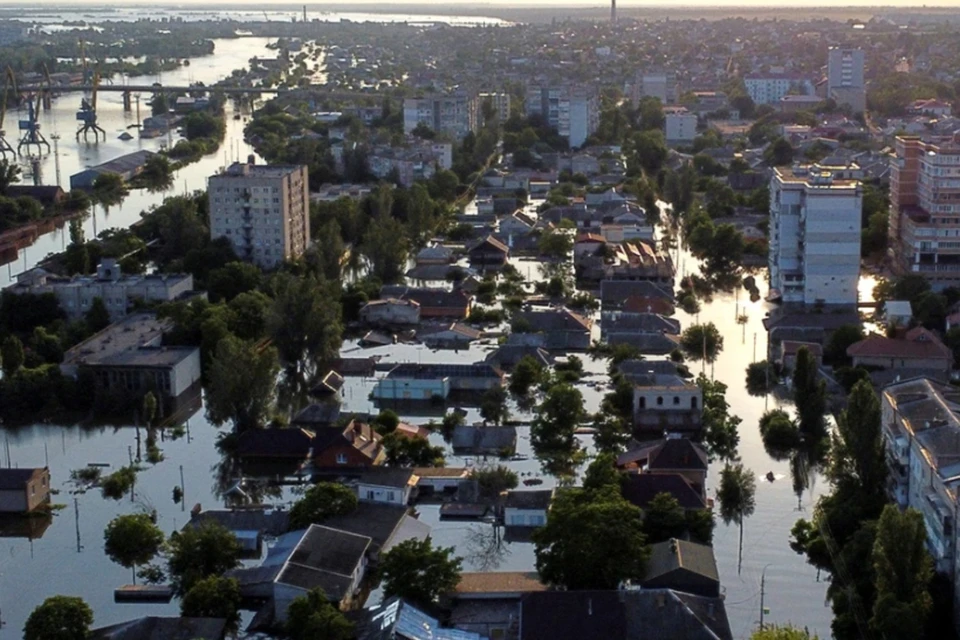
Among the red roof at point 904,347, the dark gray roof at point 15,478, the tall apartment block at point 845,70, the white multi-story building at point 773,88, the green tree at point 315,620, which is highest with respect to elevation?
the tall apartment block at point 845,70

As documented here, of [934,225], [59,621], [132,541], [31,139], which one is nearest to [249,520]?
[132,541]

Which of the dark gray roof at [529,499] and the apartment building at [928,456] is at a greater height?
the apartment building at [928,456]

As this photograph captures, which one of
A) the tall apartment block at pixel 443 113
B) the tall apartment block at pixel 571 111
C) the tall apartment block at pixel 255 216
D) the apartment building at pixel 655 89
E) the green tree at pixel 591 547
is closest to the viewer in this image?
the green tree at pixel 591 547

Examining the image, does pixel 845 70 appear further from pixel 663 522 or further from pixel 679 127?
pixel 663 522

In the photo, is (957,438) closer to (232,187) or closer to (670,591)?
(670,591)

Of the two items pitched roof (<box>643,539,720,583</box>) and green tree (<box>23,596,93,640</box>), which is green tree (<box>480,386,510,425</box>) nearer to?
pitched roof (<box>643,539,720,583</box>)

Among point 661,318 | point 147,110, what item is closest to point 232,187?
point 661,318

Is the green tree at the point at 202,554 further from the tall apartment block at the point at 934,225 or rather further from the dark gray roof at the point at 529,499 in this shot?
the tall apartment block at the point at 934,225

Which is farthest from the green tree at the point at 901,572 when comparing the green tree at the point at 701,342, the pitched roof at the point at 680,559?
the green tree at the point at 701,342
